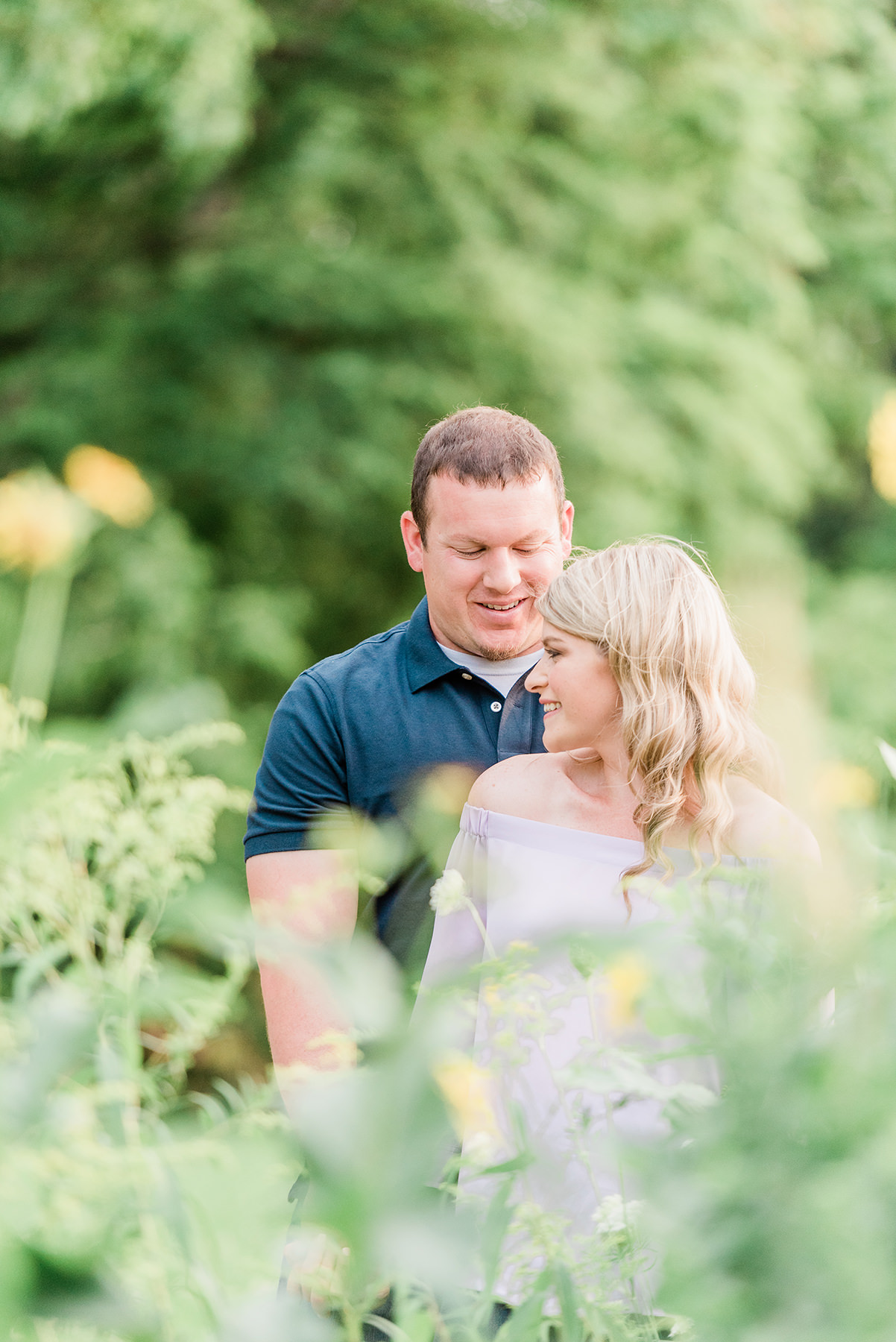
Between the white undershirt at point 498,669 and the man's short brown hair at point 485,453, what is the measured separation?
199 mm

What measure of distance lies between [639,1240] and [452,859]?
791 millimetres

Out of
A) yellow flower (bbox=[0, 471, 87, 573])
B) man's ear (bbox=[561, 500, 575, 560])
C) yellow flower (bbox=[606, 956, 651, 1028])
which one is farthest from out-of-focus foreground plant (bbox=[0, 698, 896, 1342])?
man's ear (bbox=[561, 500, 575, 560])

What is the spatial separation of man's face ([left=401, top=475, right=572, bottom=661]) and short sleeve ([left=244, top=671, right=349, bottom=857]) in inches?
9.7

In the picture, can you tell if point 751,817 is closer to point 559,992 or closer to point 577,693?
point 577,693

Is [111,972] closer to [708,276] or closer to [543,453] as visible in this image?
[543,453]

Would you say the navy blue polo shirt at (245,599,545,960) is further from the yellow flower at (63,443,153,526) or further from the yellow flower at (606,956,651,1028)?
the yellow flower at (606,956,651,1028)

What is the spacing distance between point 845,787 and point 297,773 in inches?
30.7

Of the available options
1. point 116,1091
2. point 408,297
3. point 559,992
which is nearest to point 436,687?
point 559,992

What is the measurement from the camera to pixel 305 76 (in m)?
6.12

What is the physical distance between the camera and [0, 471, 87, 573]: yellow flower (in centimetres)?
132

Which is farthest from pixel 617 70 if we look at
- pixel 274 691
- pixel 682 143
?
pixel 274 691

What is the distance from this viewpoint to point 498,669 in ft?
6.41

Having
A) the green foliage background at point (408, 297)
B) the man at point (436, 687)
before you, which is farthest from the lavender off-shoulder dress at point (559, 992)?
the green foliage background at point (408, 297)

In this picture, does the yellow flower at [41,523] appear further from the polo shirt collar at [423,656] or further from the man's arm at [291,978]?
the polo shirt collar at [423,656]
